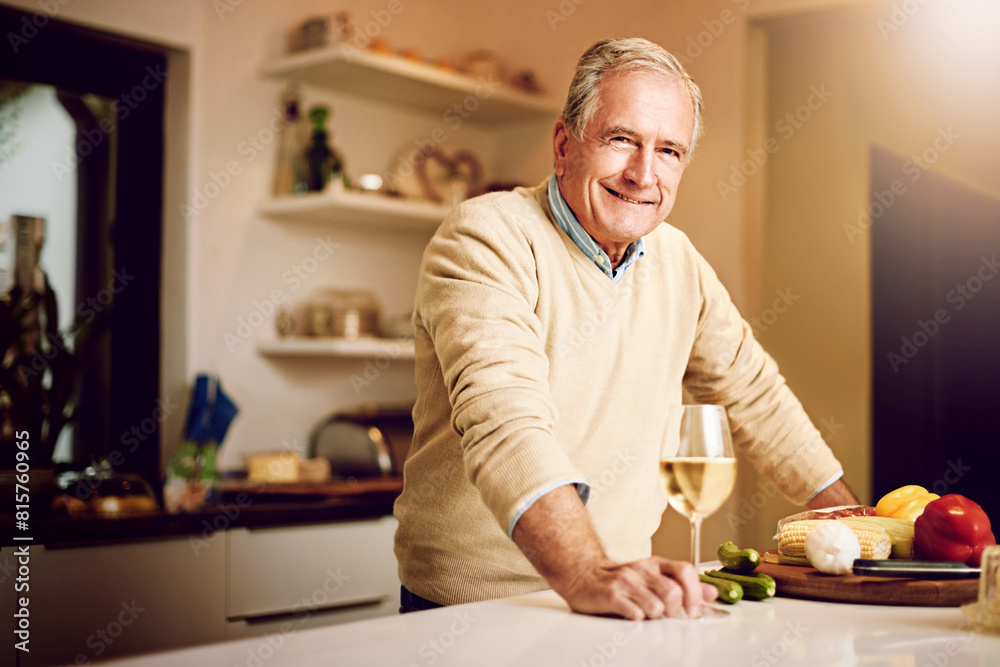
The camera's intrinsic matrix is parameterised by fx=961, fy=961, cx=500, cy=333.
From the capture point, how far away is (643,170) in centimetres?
146

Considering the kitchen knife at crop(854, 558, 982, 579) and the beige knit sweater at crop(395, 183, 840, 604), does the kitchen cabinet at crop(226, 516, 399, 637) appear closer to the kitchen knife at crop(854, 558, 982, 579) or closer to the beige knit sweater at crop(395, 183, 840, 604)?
the beige knit sweater at crop(395, 183, 840, 604)

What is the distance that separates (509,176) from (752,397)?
7.43 feet

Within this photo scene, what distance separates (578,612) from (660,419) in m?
0.61

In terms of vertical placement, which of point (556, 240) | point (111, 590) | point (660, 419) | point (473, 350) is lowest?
point (111, 590)

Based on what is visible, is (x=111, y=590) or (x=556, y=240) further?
(x=111, y=590)

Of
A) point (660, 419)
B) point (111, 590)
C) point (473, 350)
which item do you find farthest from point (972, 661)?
point (111, 590)

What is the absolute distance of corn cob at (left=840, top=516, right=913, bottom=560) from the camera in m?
1.23

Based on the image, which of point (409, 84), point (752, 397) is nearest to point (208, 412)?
point (409, 84)

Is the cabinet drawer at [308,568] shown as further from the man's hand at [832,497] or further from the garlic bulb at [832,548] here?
the garlic bulb at [832,548]

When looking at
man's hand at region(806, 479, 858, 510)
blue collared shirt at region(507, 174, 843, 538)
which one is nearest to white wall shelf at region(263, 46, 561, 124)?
blue collared shirt at region(507, 174, 843, 538)

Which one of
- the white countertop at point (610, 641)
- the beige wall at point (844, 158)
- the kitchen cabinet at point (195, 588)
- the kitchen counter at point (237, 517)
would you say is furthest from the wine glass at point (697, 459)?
the beige wall at point (844, 158)

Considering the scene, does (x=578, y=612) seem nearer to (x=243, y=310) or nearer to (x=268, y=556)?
(x=268, y=556)

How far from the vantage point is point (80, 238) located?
110 inches

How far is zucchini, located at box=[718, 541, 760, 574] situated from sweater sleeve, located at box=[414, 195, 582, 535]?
0.75 ft
